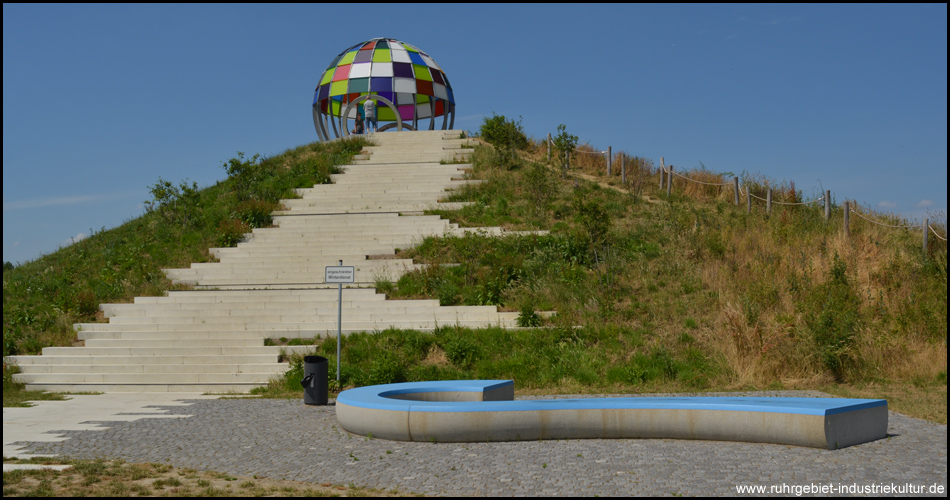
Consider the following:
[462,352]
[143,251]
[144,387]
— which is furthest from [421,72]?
[144,387]

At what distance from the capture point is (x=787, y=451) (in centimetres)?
741

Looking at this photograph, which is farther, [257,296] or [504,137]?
[504,137]

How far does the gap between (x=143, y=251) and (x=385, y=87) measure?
49.5ft

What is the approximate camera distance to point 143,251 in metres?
20.2

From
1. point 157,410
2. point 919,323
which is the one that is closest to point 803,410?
point 919,323

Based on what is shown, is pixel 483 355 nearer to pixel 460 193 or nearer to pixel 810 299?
pixel 810 299

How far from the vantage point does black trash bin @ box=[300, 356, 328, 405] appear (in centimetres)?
1123

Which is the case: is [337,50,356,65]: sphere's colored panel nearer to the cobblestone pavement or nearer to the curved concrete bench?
the cobblestone pavement

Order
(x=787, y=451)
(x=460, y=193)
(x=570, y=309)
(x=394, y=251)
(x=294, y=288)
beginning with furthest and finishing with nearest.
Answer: (x=460, y=193)
(x=394, y=251)
(x=294, y=288)
(x=570, y=309)
(x=787, y=451)

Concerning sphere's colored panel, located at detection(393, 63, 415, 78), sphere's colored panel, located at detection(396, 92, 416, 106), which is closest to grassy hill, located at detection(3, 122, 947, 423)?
sphere's colored panel, located at detection(396, 92, 416, 106)

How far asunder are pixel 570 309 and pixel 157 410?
26.6ft

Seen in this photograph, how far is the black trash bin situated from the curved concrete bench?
2.65 metres

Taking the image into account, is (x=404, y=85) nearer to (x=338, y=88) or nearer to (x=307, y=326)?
(x=338, y=88)

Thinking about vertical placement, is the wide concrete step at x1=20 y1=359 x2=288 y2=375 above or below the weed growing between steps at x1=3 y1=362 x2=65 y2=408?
above
